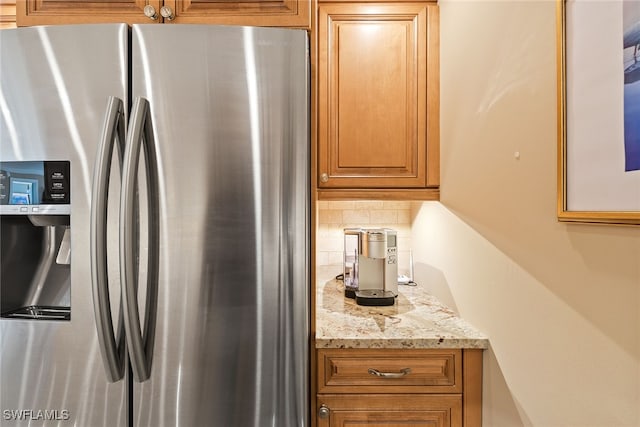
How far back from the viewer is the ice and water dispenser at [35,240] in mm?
1014

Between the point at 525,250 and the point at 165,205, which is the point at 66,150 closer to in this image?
the point at 165,205

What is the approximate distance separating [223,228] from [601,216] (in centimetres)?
83

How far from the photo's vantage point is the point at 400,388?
1196 millimetres

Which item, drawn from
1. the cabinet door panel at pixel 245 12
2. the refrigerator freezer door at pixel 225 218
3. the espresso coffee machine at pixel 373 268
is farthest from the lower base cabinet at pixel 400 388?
the cabinet door panel at pixel 245 12

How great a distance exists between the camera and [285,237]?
104 centimetres

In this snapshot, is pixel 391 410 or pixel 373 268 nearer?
pixel 391 410

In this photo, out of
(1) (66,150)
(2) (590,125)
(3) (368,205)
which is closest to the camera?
(2) (590,125)

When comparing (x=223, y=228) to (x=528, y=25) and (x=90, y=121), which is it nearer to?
(x=90, y=121)

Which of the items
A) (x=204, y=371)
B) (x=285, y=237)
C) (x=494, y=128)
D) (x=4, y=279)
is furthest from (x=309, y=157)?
(x=4, y=279)

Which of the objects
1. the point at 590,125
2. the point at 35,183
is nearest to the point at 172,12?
the point at 35,183

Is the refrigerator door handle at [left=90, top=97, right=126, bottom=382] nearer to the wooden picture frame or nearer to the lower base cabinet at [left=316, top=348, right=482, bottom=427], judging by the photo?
the lower base cabinet at [left=316, top=348, right=482, bottom=427]

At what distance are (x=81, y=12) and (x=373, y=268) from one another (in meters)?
1.37

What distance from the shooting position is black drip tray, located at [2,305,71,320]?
1039 mm

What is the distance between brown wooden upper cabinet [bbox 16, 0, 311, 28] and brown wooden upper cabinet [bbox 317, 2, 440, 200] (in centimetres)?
40
